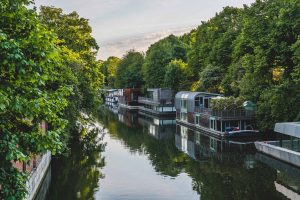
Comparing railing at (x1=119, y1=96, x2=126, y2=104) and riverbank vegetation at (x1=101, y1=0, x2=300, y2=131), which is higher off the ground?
riverbank vegetation at (x1=101, y1=0, x2=300, y2=131)

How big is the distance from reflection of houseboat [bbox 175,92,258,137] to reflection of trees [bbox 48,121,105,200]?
15.2 metres

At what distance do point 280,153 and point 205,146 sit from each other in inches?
489

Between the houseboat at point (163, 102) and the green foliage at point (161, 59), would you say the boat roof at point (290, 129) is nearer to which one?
the houseboat at point (163, 102)

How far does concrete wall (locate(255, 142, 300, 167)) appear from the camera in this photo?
35478 millimetres

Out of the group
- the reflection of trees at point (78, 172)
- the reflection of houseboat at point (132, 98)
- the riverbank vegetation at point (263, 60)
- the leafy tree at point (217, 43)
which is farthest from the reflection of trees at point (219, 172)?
the reflection of houseboat at point (132, 98)

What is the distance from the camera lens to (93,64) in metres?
53.7

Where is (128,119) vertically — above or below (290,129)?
below

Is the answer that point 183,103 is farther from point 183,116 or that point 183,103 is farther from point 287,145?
point 287,145

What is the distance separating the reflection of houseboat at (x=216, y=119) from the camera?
55.0 meters

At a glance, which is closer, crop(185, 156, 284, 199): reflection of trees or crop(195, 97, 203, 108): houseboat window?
crop(185, 156, 284, 199): reflection of trees

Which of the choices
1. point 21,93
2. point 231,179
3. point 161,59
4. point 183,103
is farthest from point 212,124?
point 161,59

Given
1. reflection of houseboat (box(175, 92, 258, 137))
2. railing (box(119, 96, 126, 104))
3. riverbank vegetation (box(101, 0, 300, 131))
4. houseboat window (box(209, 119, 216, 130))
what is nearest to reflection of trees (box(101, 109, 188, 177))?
houseboat window (box(209, 119, 216, 130))

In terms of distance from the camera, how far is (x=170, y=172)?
1435 inches

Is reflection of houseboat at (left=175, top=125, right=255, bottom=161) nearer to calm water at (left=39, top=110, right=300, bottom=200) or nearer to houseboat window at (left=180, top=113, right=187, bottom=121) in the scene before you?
calm water at (left=39, top=110, right=300, bottom=200)
